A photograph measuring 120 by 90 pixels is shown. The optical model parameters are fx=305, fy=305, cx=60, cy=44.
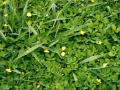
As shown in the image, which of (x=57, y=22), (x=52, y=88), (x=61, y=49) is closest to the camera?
(x=52, y=88)

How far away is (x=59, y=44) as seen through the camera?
11.0 feet

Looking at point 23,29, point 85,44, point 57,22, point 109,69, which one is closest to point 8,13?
point 23,29

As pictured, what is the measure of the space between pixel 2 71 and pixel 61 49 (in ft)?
2.19

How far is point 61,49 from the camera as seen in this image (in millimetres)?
3297

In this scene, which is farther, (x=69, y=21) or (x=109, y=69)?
(x=69, y=21)

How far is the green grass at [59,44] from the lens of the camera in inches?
122

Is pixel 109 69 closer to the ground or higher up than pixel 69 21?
closer to the ground

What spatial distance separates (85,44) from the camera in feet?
11.1

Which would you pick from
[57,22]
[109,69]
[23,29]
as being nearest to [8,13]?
[23,29]

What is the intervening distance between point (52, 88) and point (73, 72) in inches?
11.6

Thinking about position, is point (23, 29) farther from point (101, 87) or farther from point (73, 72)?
point (101, 87)

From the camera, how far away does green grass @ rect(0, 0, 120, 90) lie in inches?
122

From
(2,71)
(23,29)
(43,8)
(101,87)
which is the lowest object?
(101,87)

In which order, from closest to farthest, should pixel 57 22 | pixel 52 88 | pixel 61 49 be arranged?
pixel 52 88, pixel 61 49, pixel 57 22
